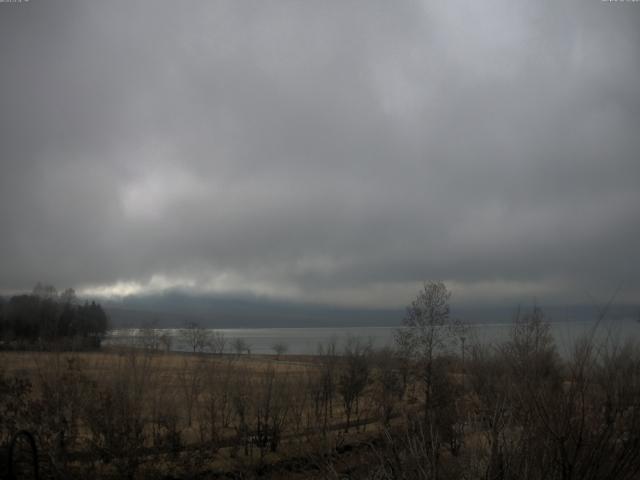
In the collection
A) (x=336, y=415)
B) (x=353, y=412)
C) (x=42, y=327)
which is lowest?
(x=353, y=412)

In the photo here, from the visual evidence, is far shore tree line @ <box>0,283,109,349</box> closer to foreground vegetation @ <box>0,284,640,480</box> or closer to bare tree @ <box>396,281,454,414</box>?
foreground vegetation @ <box>0,284,640,480</box>

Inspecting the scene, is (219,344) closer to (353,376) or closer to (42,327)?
(353,376)

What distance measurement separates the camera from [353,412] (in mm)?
37000

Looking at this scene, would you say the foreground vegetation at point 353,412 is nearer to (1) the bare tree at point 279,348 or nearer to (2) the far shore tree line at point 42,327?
(2) the far shore tree line at point 42,327

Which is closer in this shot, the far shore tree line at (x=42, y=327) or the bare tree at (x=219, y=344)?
the far shore tree line at (x=42, y=327)

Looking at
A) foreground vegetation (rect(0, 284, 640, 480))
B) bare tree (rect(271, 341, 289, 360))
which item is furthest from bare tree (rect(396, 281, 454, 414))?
bare tree (rect(271, 341, 289, 360))

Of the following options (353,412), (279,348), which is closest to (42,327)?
(353,412)

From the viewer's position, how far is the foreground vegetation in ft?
20.4

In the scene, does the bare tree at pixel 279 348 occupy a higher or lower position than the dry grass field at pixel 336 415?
lower

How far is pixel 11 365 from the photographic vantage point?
61.8ft

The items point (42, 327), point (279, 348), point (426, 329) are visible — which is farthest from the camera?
point (279, 348)

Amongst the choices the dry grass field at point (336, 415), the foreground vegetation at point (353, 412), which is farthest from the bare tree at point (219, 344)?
the foreground vegetation at point (353, 412)

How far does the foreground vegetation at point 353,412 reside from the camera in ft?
20.4

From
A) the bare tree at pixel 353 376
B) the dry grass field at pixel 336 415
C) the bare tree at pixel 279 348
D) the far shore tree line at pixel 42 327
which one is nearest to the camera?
the dry grass field at pixel 336 415
